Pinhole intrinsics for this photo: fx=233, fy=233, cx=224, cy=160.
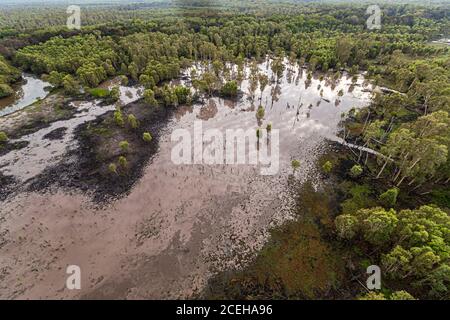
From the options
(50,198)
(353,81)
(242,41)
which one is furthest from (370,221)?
(242,41)

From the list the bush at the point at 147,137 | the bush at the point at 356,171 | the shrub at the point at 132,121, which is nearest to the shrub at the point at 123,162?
the bush at the point at 147,137

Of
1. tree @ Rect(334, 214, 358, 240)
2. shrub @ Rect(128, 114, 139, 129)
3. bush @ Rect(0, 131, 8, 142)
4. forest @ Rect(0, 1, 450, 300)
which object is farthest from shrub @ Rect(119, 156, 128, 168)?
tree @ Rect(334, 214, 358, 240)

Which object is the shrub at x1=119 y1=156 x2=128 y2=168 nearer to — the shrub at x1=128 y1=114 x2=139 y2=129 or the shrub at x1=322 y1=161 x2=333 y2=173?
the shrub at x1=128 y1=114 x2=139 y2=129

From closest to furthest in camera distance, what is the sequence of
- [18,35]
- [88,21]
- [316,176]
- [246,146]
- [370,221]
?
[370,221] < [316,176] < [246,146] < [18,35] < [88,21]

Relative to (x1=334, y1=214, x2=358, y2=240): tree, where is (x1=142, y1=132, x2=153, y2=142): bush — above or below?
above

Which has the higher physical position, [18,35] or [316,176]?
[18,35]

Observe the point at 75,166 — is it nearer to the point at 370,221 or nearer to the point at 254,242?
the point at 254,242
